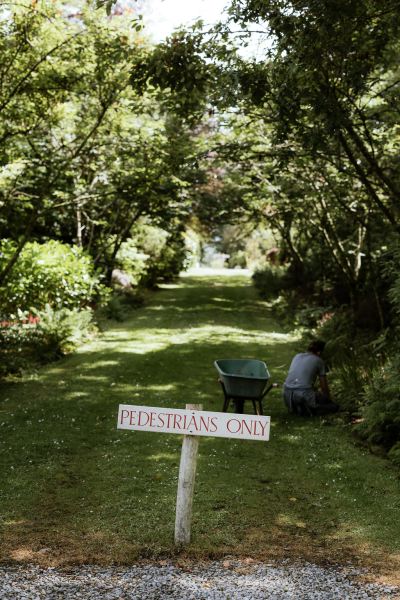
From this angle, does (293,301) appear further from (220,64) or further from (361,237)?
(220,64)

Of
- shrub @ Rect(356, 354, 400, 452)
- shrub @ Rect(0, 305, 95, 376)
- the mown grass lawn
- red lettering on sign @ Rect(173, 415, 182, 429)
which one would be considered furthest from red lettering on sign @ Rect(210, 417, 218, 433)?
shrub @ Rect(0, 305, 95, 376)

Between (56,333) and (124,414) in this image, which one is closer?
(124,414)

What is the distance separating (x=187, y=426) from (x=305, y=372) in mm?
4999

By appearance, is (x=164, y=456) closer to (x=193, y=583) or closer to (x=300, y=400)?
(x=300, y=400)

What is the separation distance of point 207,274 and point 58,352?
91.1 feet

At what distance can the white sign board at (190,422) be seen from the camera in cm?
514

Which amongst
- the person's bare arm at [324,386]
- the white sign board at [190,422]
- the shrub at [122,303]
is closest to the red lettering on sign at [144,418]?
the white sign board at [190,422]

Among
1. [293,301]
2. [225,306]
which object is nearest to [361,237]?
[293,301]

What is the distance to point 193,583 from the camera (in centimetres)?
454

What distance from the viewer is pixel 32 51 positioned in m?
Result: 9.91

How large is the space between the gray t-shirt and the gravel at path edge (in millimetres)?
5024

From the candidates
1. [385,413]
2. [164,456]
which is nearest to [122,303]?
[164,456]

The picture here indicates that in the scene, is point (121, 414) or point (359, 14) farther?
point (359, 14)

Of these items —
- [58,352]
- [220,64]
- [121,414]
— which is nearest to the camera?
[121,414]
